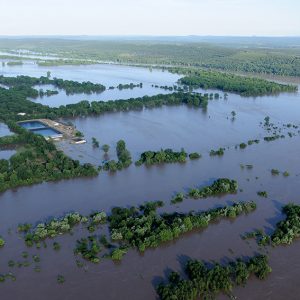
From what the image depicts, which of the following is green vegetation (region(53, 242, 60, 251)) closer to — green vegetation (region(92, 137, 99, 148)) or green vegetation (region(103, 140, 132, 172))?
green vegetation (region(103, 140, 132, 172))

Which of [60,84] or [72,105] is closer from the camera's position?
[72,105]

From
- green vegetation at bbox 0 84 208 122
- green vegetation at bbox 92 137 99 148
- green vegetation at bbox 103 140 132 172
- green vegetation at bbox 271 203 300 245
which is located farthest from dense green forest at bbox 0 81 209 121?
green vegetation at bbox 271 203 300 245

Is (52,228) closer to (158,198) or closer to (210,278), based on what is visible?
(158,198)

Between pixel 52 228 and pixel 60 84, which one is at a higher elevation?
pixel 60 84

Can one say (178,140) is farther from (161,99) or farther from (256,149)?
(161,99)

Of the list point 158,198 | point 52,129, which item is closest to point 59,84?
point 52,129
